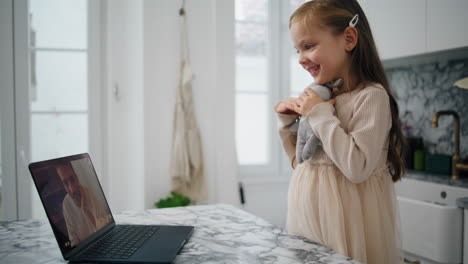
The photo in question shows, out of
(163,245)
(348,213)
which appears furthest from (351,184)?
(163,245)

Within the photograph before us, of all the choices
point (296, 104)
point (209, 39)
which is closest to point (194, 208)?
point (296, 104)

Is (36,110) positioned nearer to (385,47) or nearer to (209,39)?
(209,39)

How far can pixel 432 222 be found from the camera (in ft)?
5.91

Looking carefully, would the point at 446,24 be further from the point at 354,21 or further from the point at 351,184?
the point at 351,184

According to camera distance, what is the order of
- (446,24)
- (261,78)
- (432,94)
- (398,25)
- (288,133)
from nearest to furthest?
(288,133) < (446,24) < (398,25) < (432,94) < (261,78)

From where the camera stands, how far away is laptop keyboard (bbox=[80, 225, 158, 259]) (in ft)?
2.39

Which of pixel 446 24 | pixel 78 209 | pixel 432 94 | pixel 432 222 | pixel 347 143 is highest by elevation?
pixel 446 24

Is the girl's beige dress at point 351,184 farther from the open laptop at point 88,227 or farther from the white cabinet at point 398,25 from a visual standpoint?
the white cabinet at point 398,25

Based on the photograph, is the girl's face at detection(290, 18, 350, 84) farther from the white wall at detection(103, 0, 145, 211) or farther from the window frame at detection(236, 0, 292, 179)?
the window frame at detection(236, 0, 292, 179)

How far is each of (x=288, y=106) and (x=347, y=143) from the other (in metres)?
0.23

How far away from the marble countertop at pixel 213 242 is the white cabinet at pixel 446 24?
1584 millimetres

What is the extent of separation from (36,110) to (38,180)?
1.96 meters

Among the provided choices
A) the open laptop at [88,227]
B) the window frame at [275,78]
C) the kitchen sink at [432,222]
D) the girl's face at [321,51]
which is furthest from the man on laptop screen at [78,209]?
the window frame at [275,78]

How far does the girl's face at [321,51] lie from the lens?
1017mm
